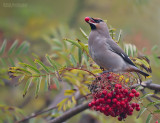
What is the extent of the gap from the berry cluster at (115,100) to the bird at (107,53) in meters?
0.55

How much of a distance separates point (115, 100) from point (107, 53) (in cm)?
93

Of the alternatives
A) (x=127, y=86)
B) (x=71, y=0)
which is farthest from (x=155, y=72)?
(x=71, y=0)

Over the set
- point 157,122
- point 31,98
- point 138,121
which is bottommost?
point 31,98

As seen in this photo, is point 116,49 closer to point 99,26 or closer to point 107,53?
point 107,53

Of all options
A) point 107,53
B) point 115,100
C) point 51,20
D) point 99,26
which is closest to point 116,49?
point 107,53

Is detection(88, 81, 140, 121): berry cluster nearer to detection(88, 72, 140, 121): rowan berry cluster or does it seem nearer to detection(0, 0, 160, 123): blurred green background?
detection(88, 72, 140, 121): rowan berry cluster

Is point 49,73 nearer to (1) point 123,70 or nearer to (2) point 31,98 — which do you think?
(1) point 123,70

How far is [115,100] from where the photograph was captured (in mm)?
2479

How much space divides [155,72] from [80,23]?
8.92 feet

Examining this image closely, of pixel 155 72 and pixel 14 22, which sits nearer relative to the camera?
pixel 155 72

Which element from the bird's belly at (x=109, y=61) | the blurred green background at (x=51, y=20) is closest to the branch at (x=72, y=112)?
the bird's belly at (x=109, y=61)

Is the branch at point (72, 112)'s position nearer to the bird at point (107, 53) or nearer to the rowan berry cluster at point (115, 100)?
the bird at point (107, 53)

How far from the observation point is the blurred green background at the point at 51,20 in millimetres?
6008

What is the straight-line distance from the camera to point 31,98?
19.0 ft
